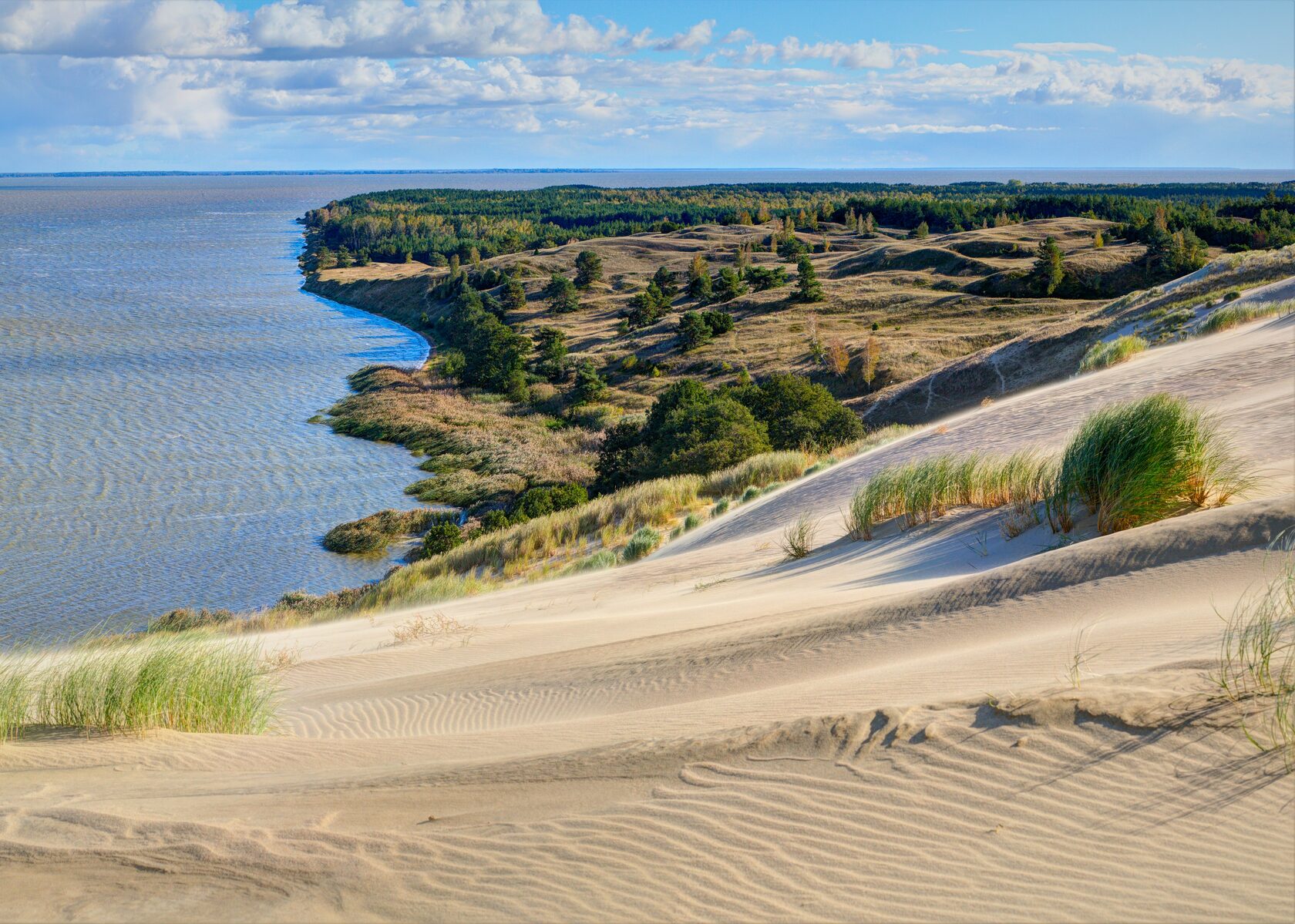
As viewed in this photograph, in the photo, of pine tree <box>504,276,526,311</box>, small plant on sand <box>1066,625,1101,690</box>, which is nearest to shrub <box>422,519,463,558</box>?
small plant on sand <box>1066,625,1101,690</box>

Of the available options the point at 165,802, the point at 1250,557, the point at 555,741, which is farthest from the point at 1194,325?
the point at 165,802

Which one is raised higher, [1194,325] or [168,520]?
[1194,325]

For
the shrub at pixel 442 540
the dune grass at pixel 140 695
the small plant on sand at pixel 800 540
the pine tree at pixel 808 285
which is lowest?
the shrub at pixel 442 540

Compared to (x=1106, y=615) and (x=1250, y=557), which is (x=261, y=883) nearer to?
(x=1106, y=615)

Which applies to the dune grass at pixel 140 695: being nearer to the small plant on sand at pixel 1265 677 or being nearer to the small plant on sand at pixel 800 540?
the small plant on sand at pixel 1265 677

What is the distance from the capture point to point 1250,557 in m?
5.86

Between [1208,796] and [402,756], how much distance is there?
3721mm

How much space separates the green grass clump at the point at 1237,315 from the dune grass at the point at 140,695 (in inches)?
810

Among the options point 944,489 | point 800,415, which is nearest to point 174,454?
point 800,415

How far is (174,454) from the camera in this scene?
124 ft

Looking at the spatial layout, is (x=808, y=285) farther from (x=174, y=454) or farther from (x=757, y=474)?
(x=757, y=474)

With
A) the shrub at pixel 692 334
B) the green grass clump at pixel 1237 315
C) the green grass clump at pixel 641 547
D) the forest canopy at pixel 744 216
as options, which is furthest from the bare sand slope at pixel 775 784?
the forest canopy at pixel 744 216

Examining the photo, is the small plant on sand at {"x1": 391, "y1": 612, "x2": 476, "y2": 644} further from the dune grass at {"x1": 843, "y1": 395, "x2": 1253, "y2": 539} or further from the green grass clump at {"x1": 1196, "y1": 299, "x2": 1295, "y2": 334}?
the green grass clump at {"x1": 1196, "y1": 299, "x2": 1295, "y2": 334}

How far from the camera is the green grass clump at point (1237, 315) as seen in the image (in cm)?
2069
